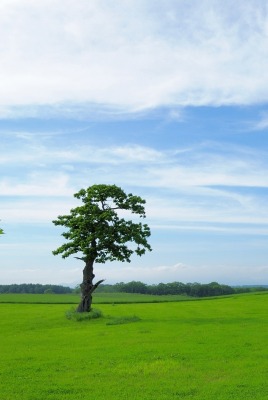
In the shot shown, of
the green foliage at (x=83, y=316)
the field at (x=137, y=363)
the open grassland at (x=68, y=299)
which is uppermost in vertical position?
the open grassland at (x=68, y=299)

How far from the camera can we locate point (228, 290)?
180125 millimetres

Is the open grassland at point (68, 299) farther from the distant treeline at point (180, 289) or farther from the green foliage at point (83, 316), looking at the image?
the distant treeline at point (180, 289)

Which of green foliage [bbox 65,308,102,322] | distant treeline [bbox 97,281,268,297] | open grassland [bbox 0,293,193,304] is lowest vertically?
green foliage [bbox 65,308,102,322]

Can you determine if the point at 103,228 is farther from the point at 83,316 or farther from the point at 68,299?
the point at 68,299

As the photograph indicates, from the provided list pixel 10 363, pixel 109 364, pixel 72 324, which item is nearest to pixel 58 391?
pixel 109 364

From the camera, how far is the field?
20.2 metres

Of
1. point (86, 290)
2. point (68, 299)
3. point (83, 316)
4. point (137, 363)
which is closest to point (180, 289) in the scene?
point (68, 299)

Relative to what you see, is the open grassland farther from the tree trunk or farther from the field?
the field

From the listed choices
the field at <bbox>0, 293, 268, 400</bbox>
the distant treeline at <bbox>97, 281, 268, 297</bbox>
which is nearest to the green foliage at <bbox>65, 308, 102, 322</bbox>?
the field at <bbox>0, 293, 268, 400</bbox>

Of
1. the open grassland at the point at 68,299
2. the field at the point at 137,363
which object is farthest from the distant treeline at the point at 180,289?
the field at the point at 137,363

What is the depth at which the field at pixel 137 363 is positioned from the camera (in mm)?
20219

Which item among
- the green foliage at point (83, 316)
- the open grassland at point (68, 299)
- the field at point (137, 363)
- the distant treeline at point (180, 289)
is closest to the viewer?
the field at point (137, 363)

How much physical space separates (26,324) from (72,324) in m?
4.94

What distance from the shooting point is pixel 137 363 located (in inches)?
1010
